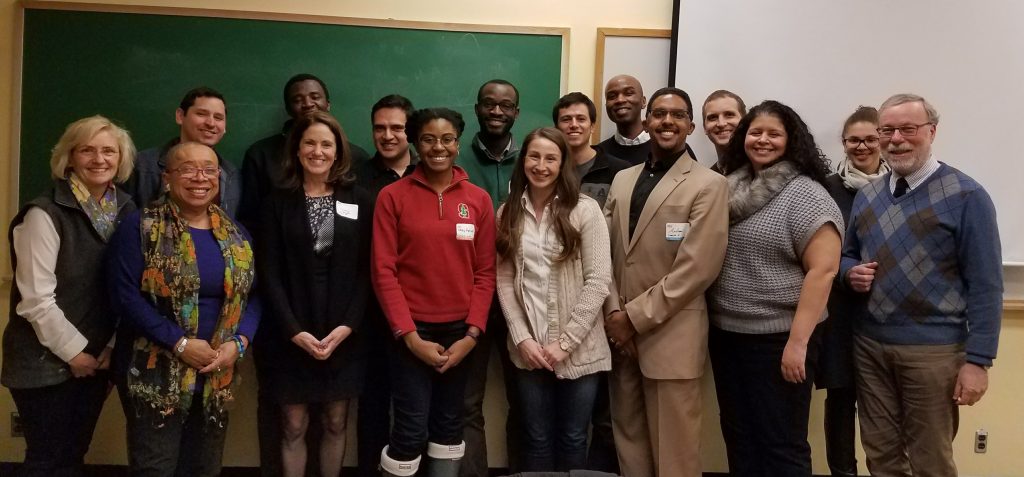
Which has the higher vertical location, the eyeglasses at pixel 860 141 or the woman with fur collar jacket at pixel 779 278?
the eyeglasses at pixel 860 141

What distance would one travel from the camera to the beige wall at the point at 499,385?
298 centimetres

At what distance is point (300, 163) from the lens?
2254mm

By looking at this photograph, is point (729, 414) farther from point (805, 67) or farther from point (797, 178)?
point (805, 67)

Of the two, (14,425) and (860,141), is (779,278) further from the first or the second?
(14,425)

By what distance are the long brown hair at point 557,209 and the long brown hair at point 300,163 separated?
637 millimetres

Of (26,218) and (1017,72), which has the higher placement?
(1017,72)

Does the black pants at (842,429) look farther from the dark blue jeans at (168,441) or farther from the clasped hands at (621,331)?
the dark blue jeans at (168,441)

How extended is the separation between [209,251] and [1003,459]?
13.0ft

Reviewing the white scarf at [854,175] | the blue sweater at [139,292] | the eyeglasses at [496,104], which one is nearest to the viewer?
the blue sweater at [139,292]

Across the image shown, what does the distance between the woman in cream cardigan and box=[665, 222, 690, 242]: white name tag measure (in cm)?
23

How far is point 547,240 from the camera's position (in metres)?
2.24

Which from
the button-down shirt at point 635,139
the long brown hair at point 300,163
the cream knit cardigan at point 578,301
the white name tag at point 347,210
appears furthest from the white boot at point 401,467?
the button-down shirt at point 635,139

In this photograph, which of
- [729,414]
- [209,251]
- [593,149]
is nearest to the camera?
[209,251]

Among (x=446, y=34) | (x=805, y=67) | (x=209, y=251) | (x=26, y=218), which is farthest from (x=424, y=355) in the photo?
(x=805, y=67)
